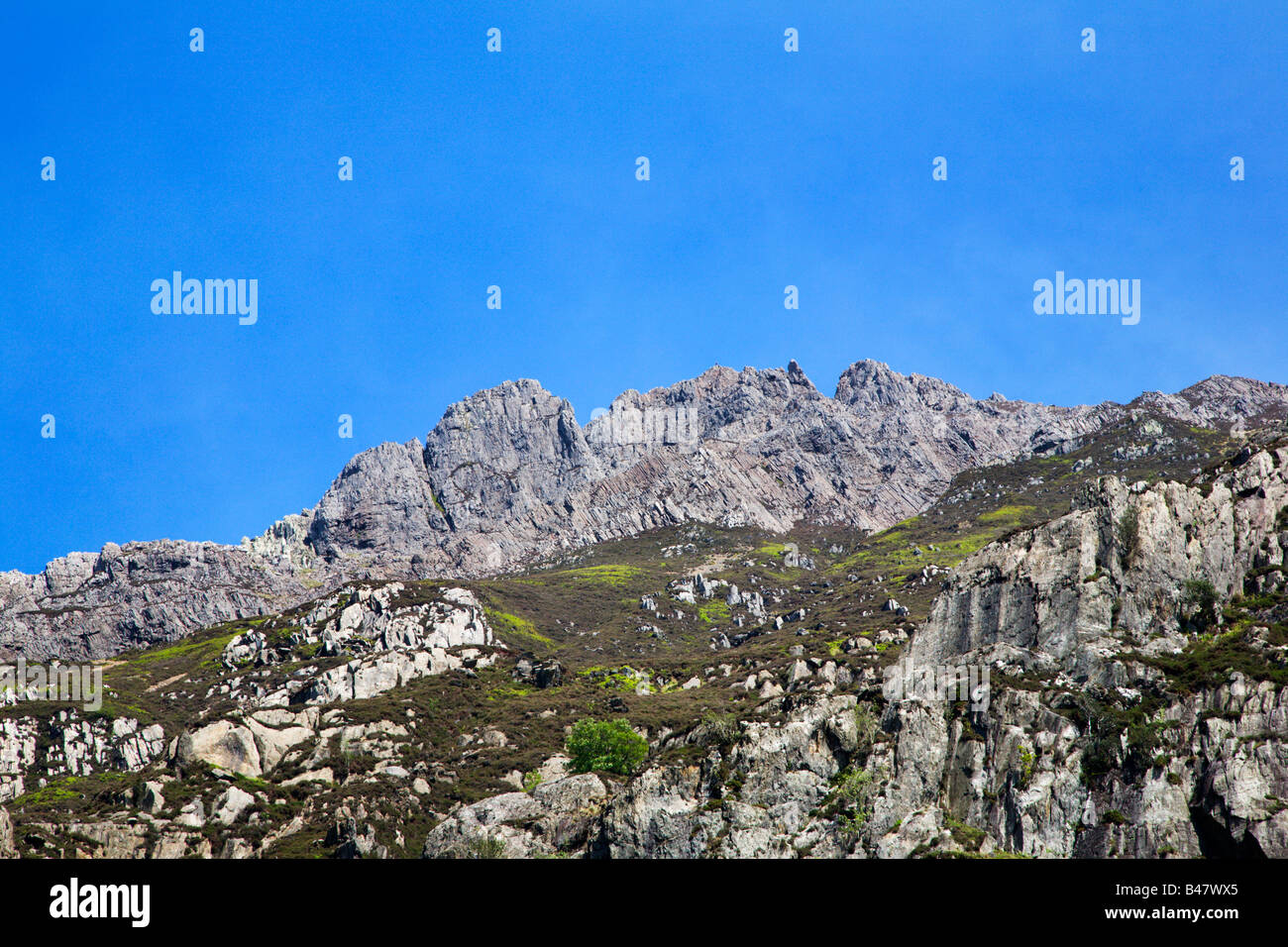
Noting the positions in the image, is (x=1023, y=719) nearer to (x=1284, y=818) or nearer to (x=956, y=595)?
(x=1284, y=818)

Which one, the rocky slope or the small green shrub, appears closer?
the rocky slope

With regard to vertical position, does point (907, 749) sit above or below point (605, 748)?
above

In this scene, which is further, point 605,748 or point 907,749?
point 605,748

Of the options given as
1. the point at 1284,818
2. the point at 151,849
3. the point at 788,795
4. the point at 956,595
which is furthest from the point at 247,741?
the point at 1284,818

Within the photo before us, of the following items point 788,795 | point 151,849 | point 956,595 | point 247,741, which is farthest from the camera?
point 247,741

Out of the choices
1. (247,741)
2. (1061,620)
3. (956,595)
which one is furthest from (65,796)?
(1061,620)

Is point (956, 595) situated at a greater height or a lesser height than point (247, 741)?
greater

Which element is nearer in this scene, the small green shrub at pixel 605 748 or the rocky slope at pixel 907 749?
the rocky slope at pixel 907 749

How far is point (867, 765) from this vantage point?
67.1 metres

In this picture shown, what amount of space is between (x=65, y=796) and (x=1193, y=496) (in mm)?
120912
